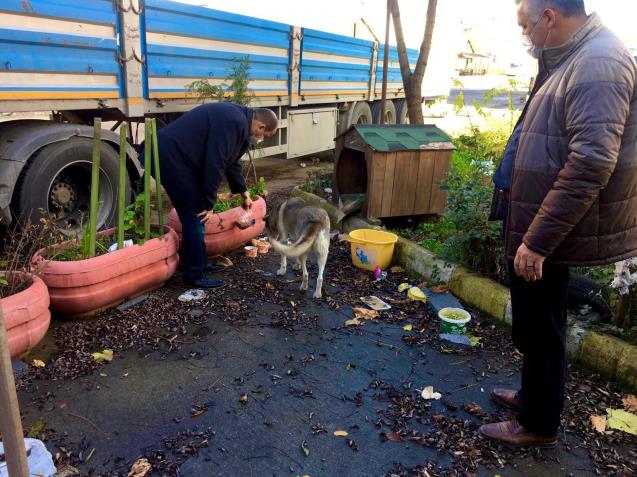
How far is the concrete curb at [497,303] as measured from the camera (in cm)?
294

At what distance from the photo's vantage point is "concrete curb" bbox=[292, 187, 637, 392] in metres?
2.94

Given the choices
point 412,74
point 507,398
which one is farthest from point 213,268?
point 412,74

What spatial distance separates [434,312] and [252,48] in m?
5.02

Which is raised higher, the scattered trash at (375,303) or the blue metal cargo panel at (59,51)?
the blue metal cargo panel at (59,51)

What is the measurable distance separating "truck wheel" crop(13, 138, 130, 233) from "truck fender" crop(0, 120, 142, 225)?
0.08m

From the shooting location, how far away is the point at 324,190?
7.14 m

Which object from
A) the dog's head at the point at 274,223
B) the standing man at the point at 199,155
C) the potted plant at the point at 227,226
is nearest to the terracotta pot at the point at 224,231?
the potted plant at the point at 227,226

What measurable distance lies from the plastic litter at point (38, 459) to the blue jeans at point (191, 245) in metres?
2.18

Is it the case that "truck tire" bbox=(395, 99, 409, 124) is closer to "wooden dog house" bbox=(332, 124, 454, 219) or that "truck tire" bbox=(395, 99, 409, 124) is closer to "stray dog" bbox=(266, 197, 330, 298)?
"wooden dog house" bbox=(332, 124, 454, 219)

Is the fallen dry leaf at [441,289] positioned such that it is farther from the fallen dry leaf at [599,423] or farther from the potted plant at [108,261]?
the potted plant at [108,261]

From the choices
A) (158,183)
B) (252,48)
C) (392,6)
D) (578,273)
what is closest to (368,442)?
(578,273)

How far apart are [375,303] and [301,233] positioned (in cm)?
92

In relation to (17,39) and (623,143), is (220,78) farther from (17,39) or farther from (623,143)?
(623,143)

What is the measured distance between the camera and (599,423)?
8.71 ft
